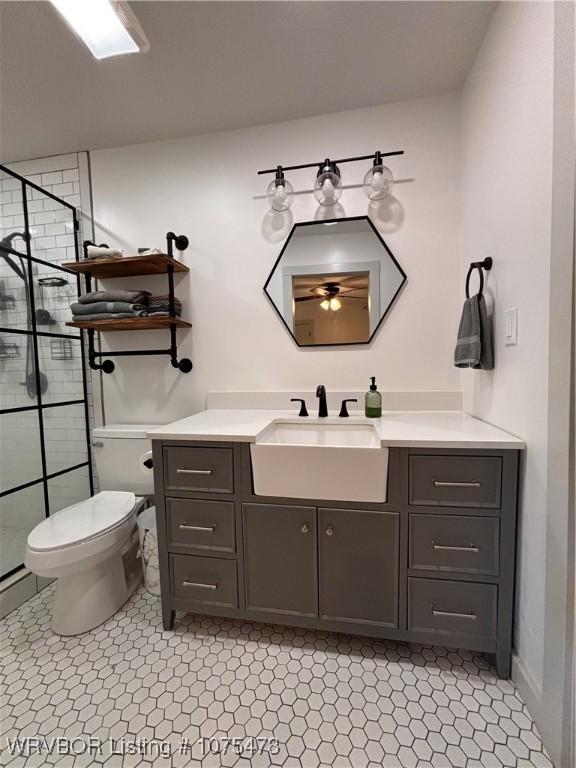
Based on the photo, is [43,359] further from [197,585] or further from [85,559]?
[197,585]

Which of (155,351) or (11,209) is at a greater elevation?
(11,209)

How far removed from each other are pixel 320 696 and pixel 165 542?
31.7 inches

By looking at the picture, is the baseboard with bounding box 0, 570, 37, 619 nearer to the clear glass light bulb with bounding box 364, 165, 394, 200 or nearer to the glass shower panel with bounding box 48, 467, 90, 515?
the glass shower panel with bounding box 48, 467, 90, 515

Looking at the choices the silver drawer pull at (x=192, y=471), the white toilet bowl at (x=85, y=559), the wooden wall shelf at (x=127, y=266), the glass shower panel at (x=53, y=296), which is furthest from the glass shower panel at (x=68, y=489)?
the wooden wall shelf at (x=127, y=266)

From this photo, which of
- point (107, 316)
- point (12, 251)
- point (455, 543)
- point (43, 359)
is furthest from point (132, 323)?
point (455, 543)

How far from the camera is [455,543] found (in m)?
1.12

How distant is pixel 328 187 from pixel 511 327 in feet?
3.52

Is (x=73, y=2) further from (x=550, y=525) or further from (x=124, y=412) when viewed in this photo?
(x=550, y=525)

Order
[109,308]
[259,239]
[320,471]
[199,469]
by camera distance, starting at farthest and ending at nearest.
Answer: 1. [259,239]
2. [109,308]
3. [199,469]
4. [320,471]

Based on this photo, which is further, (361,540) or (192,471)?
(192,471)

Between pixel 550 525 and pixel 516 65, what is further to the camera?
pixel 516 65

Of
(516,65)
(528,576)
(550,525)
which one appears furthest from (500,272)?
(528,576)

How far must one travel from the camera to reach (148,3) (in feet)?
3.72

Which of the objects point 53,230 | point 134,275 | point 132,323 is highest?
point 53,230
